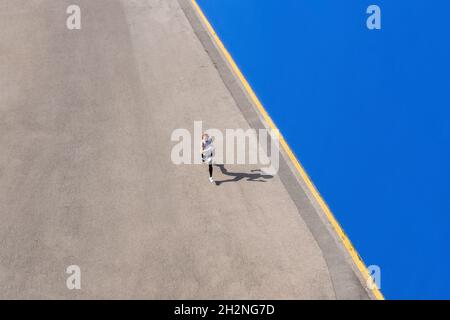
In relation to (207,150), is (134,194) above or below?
below

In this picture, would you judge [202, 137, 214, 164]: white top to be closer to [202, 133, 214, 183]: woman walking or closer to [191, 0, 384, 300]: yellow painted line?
[202, 133, 214, 183]: woman walking

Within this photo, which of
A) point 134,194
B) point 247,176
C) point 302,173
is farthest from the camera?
point 302,173

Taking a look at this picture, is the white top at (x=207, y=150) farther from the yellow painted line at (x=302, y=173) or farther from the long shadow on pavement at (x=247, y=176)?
the yellow painted line at (x=302, y=173)

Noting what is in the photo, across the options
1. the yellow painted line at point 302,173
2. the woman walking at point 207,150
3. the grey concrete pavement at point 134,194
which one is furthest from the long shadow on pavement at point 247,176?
the yellow painted line at point 302,173

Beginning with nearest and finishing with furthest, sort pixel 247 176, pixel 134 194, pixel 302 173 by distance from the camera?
pixel 134 194
pixel 247 176
pixel 302 173

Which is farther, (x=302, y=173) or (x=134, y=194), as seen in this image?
(x=302, y=173)

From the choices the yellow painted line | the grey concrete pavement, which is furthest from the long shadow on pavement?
the yellow painted line

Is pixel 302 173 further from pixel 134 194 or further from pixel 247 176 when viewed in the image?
pixel 134 194

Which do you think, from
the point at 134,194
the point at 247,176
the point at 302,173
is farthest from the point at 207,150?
the point at 302,173
